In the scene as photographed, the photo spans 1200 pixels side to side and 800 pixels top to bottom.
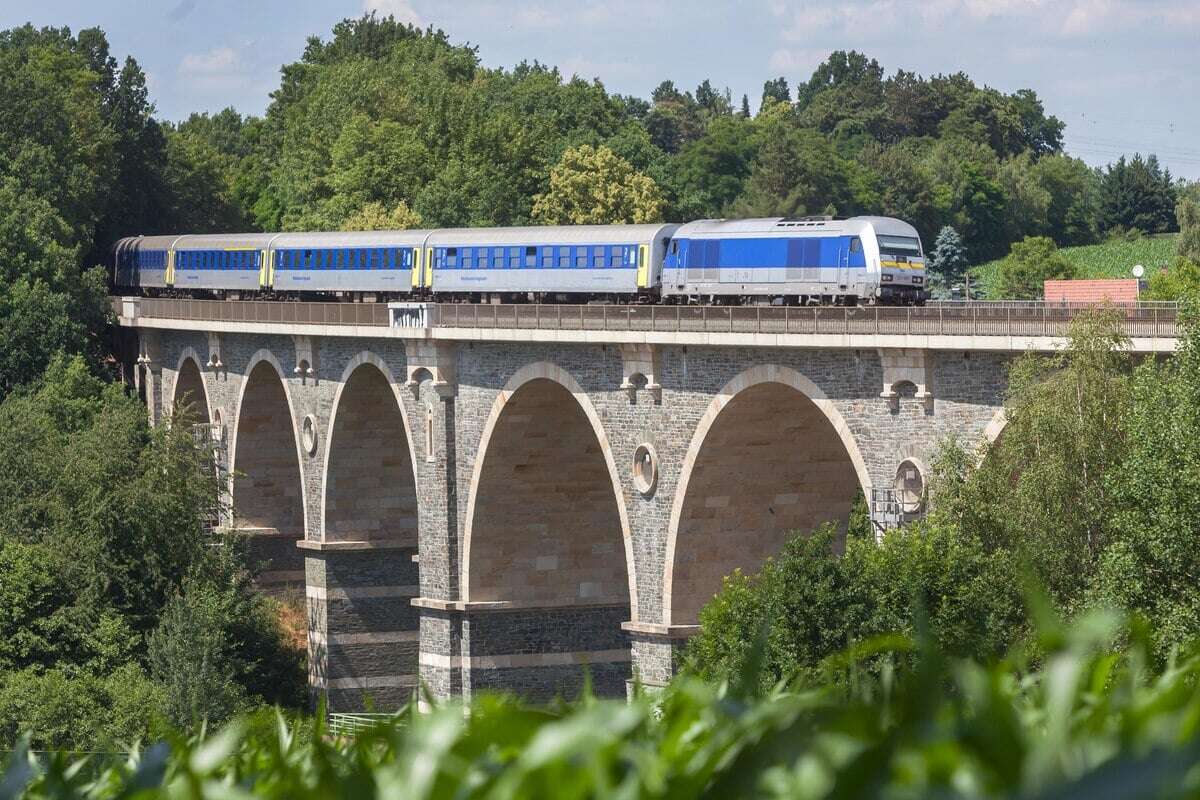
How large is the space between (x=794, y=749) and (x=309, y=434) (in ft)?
151

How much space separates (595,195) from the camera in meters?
82.6

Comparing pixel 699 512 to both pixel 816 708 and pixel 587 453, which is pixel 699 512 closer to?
pixel 587 453

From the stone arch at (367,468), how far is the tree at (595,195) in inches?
1330

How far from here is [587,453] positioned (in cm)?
4234

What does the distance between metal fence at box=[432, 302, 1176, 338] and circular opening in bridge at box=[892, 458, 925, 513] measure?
6.70 ft

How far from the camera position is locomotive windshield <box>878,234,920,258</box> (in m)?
35.1

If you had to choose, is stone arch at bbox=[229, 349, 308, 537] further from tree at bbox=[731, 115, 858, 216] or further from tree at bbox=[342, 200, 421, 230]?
tree at bbox=[731, 115, 858, 216]

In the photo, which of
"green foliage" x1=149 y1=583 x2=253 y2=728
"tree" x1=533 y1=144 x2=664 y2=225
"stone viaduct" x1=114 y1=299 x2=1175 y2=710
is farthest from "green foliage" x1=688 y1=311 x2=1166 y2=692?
"tree" x1=533 y1=144 x2=664 y2=225

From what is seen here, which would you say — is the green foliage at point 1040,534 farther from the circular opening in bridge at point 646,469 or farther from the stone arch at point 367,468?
the stone arch at point 367,468

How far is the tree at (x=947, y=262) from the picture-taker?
84581mm

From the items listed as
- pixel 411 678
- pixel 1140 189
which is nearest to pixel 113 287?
pixel 411 678

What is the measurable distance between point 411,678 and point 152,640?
7.29 m

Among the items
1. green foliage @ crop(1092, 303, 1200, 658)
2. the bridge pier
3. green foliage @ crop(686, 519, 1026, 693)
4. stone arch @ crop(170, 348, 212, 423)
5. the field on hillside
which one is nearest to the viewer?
green foliage @ crop(1092, 303, 1200, 658)

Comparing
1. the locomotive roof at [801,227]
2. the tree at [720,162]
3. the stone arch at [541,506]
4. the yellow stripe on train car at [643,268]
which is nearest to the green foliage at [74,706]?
the stone arch at [541,506]
